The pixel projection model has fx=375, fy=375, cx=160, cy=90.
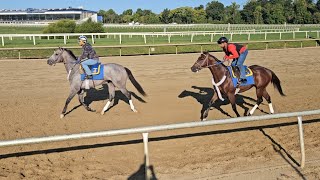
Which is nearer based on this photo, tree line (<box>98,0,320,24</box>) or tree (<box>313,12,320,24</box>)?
tree (<box>313,12,320,24</box>)

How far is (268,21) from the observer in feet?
244

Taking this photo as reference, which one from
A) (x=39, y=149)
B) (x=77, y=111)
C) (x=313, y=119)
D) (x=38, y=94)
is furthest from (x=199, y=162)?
(x=38, y=94)

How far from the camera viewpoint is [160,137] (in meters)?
7.23

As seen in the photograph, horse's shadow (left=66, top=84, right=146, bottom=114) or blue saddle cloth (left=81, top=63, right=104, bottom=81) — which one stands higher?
blue saddle cloth (left=81, top=63, right=104, bottom=81)

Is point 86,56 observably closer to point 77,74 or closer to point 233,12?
point 77,74

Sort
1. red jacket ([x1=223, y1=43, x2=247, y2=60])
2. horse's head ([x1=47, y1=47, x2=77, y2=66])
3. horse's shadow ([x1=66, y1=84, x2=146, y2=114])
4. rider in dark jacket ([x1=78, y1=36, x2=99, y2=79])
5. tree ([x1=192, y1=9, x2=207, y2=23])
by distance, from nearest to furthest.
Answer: red jacket ([x1=223, y1=43, x2=247, y2=60]) → rider in dark jacket ([x1=78, y1=36, x2=99, y2=79]) → horse's head ([x1=47, y1=47, x2=77, y2=66]) → horse's shadow ([x1=66, y1=84, x2=146, y2=114]) → tree ([x1=192, y1=9, x2=207, y2=23])

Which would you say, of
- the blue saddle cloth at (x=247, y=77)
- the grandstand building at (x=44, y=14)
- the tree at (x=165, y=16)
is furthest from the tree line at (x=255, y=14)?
the blue saddle cloth at (x=247, y=77)

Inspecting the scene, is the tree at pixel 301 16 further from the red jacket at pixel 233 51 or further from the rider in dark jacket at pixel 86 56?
the rider in dark jacket at pixel 86 56

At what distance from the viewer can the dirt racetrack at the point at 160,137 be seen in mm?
5641

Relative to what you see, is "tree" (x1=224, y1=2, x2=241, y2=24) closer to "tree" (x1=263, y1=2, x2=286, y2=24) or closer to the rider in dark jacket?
"tree" (x1=263, y1=2, x2=286, y2=24)

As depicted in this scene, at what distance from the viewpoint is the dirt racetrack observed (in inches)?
222

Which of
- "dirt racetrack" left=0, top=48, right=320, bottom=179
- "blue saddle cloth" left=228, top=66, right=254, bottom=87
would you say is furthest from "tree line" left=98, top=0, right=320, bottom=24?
"blue saddle cloth" left=228, top=66, right=254, bottom=87

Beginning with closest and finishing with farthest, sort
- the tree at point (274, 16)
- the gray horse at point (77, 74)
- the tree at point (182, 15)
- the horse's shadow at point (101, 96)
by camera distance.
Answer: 1. the gray horse at point (77, 74)
2. the horse's shadow at point (101, 96)
3. the tree at point (274, 16)
4. the tree at point (182, 15)

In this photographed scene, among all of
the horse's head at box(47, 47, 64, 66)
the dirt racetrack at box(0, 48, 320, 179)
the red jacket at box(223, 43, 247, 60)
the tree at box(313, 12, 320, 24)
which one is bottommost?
the dirt racetrack at box(0, 48, 320, 179)
